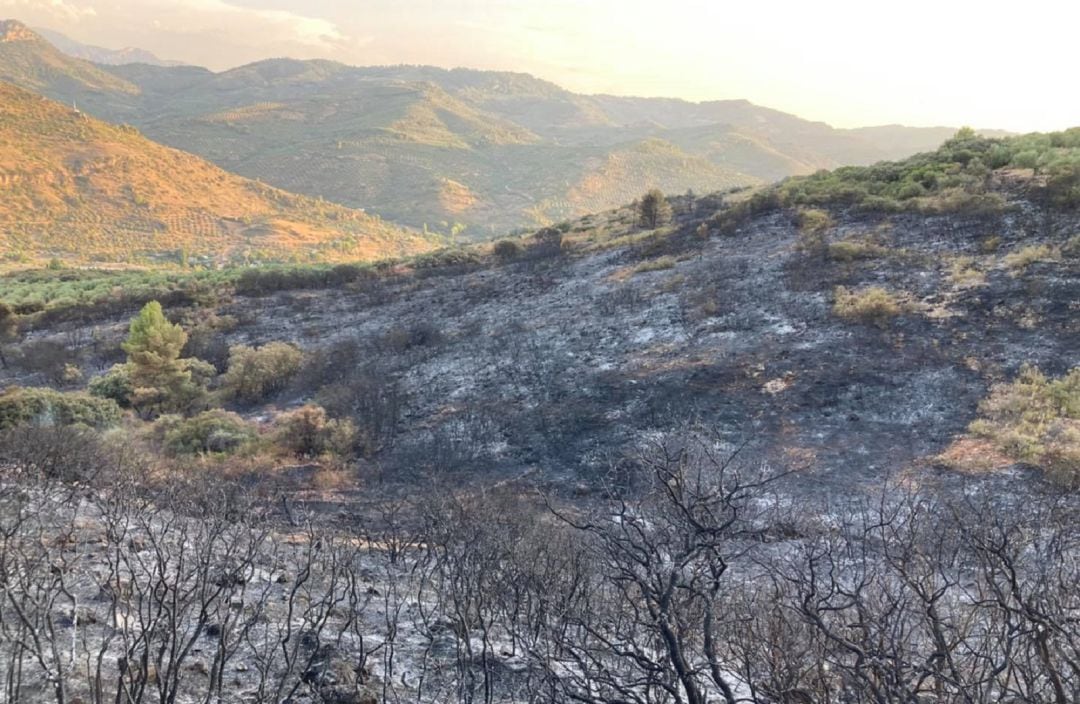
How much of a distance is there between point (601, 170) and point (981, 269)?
474 feet

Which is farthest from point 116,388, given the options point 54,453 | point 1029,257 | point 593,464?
point 1029,257

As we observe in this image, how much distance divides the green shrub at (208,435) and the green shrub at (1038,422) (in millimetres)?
13264

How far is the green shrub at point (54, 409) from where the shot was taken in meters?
12.2

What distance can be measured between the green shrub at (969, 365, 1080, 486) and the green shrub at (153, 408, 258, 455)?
43.5 ft

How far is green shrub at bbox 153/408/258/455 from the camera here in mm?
12389

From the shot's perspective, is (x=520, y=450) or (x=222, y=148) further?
(x=222, y=148)

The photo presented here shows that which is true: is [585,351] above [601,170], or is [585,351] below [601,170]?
below

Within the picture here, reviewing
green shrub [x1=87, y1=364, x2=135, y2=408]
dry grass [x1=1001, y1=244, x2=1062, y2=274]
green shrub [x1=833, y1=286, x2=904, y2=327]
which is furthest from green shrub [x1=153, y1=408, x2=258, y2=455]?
dry grass [x1=1001, y1=244, x2=1062, y2=274]

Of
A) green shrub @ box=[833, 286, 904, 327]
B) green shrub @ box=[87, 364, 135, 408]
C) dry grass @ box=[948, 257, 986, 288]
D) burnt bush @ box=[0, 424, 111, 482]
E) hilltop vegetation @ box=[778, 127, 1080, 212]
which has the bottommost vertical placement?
green shrub @ box=[87, 364, 135, 408]

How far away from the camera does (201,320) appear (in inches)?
946

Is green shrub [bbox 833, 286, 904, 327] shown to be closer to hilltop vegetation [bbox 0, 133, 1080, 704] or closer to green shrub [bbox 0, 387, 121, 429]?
hilltop vegetation [bbox 0, 133, 1080, 704]

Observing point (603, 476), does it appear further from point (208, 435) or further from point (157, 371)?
point (157, 371)

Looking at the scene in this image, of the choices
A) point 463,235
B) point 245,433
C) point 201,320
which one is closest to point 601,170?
point 463,235

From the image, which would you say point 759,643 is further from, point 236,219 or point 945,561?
point 236,219
